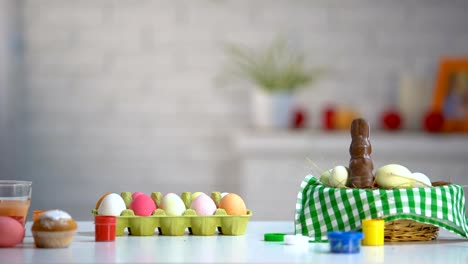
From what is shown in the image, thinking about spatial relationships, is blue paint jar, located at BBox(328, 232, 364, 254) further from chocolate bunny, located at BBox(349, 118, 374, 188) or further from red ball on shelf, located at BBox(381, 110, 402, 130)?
red ball on shelf, located at BBox(381, 110, 402, 130)

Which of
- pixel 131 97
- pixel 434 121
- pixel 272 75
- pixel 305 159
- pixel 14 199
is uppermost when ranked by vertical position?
pixel 272 75

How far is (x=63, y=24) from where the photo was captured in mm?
4977

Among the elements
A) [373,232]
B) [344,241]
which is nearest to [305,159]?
[373,232]

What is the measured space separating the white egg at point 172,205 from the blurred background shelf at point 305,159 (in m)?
2.38

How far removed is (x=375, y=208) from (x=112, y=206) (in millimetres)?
620

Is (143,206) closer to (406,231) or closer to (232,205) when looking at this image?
(232,205)

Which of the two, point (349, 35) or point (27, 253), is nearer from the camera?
point (27, 253)

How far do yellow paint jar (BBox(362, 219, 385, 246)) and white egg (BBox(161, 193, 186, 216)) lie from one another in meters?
0.44

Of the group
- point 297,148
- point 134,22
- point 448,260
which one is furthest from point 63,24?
point 448,260

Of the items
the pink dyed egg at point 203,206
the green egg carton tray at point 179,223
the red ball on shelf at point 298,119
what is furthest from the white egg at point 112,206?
the red ball on shelf at point 298,119

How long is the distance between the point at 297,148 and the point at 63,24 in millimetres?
1543

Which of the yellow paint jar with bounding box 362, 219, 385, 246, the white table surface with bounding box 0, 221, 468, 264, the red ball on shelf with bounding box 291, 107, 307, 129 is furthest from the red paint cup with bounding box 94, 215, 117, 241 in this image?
the red ball on shelf with bounding box 291, 107, 307, 129

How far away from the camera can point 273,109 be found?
4703 mm

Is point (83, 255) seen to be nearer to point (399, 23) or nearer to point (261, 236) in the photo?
point (261, 236)
